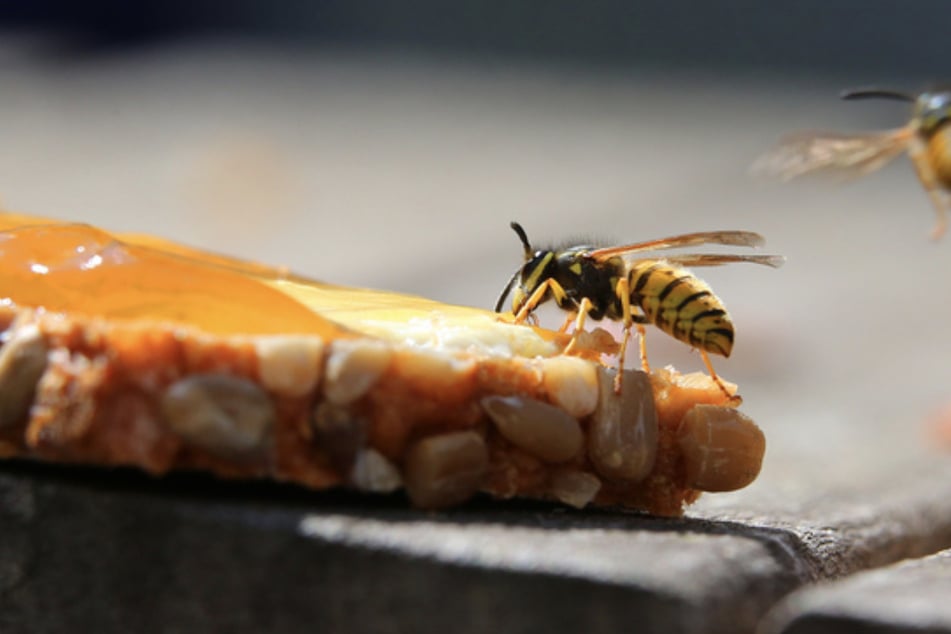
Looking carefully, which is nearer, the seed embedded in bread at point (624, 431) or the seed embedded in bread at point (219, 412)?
the seed embedded in bread at point (219, 412)

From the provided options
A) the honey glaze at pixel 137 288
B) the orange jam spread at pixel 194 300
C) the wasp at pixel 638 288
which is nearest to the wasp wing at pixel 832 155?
the wasp at pixel 638 288

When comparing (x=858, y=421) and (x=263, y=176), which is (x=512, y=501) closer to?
(x=858, y=421)

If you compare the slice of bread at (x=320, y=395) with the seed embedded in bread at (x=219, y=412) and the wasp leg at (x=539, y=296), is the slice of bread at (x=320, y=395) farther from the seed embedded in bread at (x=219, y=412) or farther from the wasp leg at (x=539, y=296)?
the wasp leg at (x=539, y=296)

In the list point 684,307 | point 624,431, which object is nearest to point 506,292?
point 684,307

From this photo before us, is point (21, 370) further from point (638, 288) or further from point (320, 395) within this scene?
point (638, 288)

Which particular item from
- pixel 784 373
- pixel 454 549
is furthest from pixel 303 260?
pixel 454 549
